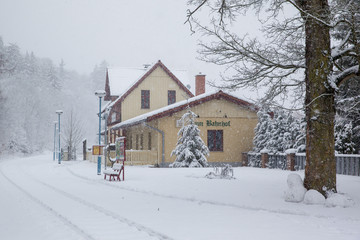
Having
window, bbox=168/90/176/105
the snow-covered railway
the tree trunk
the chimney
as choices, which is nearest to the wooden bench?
the snow-covered railway

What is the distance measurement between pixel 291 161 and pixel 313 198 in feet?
47.0

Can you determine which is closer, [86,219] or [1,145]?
[86,219]

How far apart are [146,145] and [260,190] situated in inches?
808

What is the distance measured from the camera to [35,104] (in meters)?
105

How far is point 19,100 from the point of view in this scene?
329 feet

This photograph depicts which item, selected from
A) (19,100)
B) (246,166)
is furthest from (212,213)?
(19,100)

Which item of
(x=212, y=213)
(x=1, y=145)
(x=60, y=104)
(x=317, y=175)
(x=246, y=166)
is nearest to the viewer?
(x=212, y=213)

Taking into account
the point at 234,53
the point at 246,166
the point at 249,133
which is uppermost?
the point at 234,53

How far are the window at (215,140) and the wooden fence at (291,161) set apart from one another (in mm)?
1797

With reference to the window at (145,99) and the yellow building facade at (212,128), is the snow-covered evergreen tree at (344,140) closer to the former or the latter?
the yellow building facade at (212,128)

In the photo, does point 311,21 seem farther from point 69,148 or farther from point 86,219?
point 69,148

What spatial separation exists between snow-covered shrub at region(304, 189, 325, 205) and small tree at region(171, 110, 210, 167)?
16961mm

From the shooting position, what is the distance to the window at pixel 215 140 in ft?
102

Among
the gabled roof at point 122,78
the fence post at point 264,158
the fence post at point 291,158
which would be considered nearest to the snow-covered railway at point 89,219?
the fence post at point 291,158
